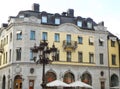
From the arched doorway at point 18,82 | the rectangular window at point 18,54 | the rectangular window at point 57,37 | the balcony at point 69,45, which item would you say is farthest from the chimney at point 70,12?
the arched doorway at point 18,82

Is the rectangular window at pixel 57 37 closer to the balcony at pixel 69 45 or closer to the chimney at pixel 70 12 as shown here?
the balcony at pixel 69 45

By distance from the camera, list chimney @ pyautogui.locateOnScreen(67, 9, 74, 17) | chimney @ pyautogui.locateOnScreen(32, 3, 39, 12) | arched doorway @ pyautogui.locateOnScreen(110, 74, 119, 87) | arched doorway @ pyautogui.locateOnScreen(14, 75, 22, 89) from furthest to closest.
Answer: chimney @ pyautogui.locateOnScreen(67, 9, 74, 17)
arched doorway @ pyautogui.locateOnScreen(110, 74, 119, 87)
chimney @ pyautogui.locateOnScreen(32, 3, 39, 12)
arched doorway @ pyautogui.locateOnScreen(14, 75, 22, 89)

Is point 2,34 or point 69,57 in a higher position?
point 2,34

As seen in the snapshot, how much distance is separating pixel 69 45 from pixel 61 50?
1.54 metres

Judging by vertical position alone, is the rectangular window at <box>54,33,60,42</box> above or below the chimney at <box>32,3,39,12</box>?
below

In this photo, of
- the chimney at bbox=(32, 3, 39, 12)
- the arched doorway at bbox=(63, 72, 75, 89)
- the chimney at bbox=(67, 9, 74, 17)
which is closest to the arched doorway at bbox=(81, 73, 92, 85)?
the arched doorway at bbox=(63, 72, 75, 89)

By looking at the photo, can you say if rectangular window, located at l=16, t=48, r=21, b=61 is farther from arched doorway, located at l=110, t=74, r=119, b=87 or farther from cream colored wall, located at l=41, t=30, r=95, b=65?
arched doorway, located at l=110, t=74, r=119, b=87

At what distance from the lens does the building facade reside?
48812 mm

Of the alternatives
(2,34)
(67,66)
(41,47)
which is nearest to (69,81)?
(67,66)

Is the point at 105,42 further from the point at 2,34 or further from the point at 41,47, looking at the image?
the point at 41,47

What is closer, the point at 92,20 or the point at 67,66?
the point at 67,66

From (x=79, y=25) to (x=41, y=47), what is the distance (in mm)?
26577

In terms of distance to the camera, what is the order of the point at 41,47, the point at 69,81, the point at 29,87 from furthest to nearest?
the point at 69,81 < the point at 29,87 < the point at 41,47

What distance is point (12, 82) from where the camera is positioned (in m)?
48.4
